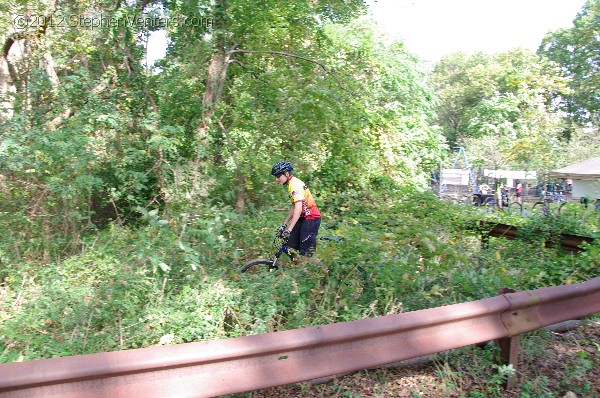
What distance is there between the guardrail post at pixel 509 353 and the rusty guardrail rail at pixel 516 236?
346cm

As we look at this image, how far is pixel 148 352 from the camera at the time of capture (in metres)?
2.64

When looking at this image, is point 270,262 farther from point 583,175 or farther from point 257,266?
point 583,175

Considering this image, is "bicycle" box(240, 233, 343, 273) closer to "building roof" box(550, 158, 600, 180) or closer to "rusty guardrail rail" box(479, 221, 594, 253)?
"rusty guardrail rail" box(479, 221, 594, 253)

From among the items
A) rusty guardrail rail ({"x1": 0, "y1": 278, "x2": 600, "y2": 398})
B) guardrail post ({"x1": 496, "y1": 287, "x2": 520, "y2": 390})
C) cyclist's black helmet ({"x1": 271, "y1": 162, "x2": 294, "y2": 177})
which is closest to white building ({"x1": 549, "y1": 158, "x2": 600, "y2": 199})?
cyclist's black helmet ({"x1": 271, "y1": 162, "x2": 294, "y2": 177})

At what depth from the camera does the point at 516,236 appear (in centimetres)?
839

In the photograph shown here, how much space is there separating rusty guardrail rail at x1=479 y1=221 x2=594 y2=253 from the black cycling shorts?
3382mm

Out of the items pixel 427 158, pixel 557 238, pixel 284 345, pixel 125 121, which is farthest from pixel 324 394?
pixel 427 158

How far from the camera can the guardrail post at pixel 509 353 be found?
151 inches

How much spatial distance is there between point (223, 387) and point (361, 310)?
2105 mm

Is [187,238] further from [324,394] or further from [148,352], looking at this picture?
[148,352]

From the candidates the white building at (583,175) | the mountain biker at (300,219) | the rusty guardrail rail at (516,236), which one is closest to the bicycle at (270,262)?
the mountain biker at (300,219)

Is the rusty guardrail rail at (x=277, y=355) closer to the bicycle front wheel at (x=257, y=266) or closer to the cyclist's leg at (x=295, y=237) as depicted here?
the bicycle front wheel at (x=257, y=266)

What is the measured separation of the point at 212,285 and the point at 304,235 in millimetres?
2063

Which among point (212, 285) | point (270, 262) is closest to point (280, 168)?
point (270, 262)
